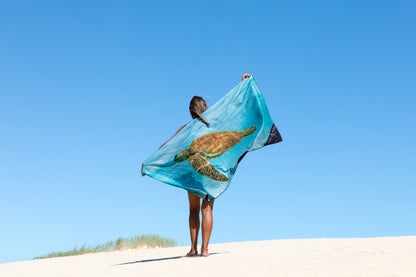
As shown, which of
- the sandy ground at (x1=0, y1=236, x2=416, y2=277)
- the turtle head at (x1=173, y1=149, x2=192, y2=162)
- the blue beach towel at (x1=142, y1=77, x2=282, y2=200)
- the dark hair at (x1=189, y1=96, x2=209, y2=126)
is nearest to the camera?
the sandy ground at (x1=0, y1=236, x2=416, y2=277)

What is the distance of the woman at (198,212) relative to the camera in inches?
273

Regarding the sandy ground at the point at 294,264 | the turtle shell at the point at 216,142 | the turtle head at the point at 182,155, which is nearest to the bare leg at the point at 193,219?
the sandy ground at the point at 294,264

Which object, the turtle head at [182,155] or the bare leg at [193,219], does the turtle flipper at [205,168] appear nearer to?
the turtle head at [182,155]

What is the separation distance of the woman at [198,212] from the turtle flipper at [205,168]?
0.35 m

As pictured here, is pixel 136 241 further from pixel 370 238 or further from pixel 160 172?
pixel 370 238

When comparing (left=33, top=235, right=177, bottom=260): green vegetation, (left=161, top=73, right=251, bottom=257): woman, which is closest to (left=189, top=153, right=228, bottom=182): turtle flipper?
(left=161, top=73, right=251, bottom=257): woman

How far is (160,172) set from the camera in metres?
7.37

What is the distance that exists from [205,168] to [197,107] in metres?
1.06

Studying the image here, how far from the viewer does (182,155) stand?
7223 millimetres

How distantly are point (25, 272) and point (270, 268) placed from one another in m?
4.72

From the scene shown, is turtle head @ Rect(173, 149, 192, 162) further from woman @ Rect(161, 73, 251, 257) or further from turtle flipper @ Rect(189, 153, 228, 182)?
woman @ Rect(161, 73, 251, 257)

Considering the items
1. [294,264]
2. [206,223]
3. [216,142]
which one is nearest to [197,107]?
[216,142]

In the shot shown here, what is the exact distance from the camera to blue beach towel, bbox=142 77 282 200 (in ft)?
23.1

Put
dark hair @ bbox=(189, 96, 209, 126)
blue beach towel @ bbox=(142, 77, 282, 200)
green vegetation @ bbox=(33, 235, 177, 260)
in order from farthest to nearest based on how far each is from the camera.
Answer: green vegetation @ bbox=(33, 235, 177, 260)
dark hair @ bbox=(189, 96, 209, 126)
blue beach towel @ bbox=(142, 77, 282, 200)
